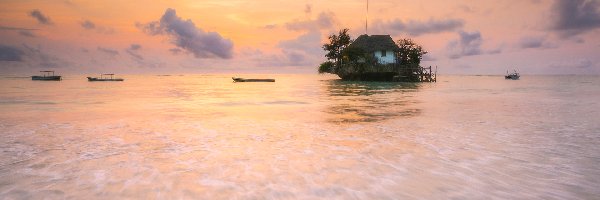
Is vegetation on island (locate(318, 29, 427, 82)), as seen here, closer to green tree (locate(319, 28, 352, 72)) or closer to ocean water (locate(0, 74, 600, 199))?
green tree (locate(319, 28, 352, 72))

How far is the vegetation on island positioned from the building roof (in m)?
0.74

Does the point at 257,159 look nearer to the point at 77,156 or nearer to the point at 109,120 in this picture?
the point at 77,156

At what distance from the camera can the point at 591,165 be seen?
25.3 ft

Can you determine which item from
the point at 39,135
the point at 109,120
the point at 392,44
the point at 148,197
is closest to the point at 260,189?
the point at 148,197

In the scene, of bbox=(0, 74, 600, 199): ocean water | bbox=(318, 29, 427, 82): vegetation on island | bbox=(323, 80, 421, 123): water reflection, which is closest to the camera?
bbox=(0, 74, 600, 199): ocean water

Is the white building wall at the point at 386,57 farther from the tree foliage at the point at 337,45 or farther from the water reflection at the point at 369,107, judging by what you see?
the water reflection at the point at 369,107

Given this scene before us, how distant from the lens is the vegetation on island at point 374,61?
65188mm

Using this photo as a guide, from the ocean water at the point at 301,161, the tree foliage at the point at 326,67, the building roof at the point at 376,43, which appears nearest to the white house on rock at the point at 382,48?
the building roof at the point at 376,43

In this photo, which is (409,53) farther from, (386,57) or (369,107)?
(369,107)

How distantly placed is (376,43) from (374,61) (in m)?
3.24

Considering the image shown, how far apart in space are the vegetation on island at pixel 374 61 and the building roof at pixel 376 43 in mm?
736

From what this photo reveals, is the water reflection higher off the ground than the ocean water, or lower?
higher

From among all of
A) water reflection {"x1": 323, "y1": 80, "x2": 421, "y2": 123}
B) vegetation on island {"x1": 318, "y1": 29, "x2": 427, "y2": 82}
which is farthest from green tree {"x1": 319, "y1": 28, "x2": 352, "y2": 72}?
water reflection {"x1": 323, "y1": 80, "x2": 421, "y2": 123}

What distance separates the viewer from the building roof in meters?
65.5
